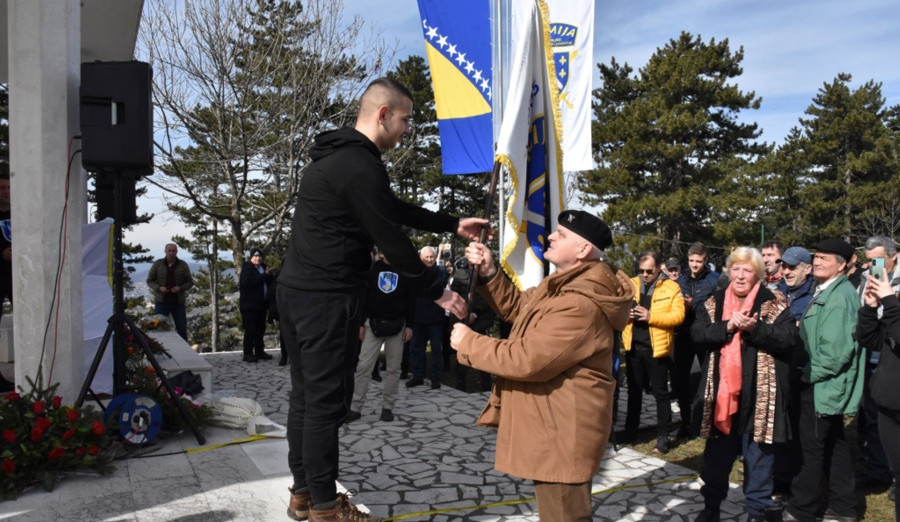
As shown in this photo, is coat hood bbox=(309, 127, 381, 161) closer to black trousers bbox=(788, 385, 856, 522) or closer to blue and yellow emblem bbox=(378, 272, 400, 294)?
black trousers bbox=(788, 385, 856, 522)

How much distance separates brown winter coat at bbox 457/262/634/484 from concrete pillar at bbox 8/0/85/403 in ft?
11.1

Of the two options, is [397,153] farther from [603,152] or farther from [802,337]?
[802,337]

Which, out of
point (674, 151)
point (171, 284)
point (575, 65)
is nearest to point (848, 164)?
point (674, 151)

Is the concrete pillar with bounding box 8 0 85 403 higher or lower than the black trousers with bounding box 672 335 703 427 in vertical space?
higher

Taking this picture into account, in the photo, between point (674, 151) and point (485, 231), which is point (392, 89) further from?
point (674, 151)

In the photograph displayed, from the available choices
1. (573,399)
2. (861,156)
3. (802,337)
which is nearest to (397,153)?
(802,337)

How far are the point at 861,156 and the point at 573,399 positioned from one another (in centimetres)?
4011

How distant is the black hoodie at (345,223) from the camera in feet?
9.87

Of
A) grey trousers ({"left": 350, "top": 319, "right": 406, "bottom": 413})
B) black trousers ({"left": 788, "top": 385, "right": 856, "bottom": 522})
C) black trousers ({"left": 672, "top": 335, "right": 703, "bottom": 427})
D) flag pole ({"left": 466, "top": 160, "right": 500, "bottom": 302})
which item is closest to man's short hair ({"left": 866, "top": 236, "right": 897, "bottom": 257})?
black trousers ({"left": 788, "top": 385, "right": 856, "bottom": 522})

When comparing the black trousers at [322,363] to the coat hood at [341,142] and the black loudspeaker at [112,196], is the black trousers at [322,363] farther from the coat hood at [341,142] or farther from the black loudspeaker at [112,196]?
the black loudspeaker at [112,196]

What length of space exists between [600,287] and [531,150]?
1469mm

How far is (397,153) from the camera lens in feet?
71.4

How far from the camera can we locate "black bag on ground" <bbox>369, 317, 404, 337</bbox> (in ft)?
23.9

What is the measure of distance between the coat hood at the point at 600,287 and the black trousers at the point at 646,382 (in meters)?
3.89
